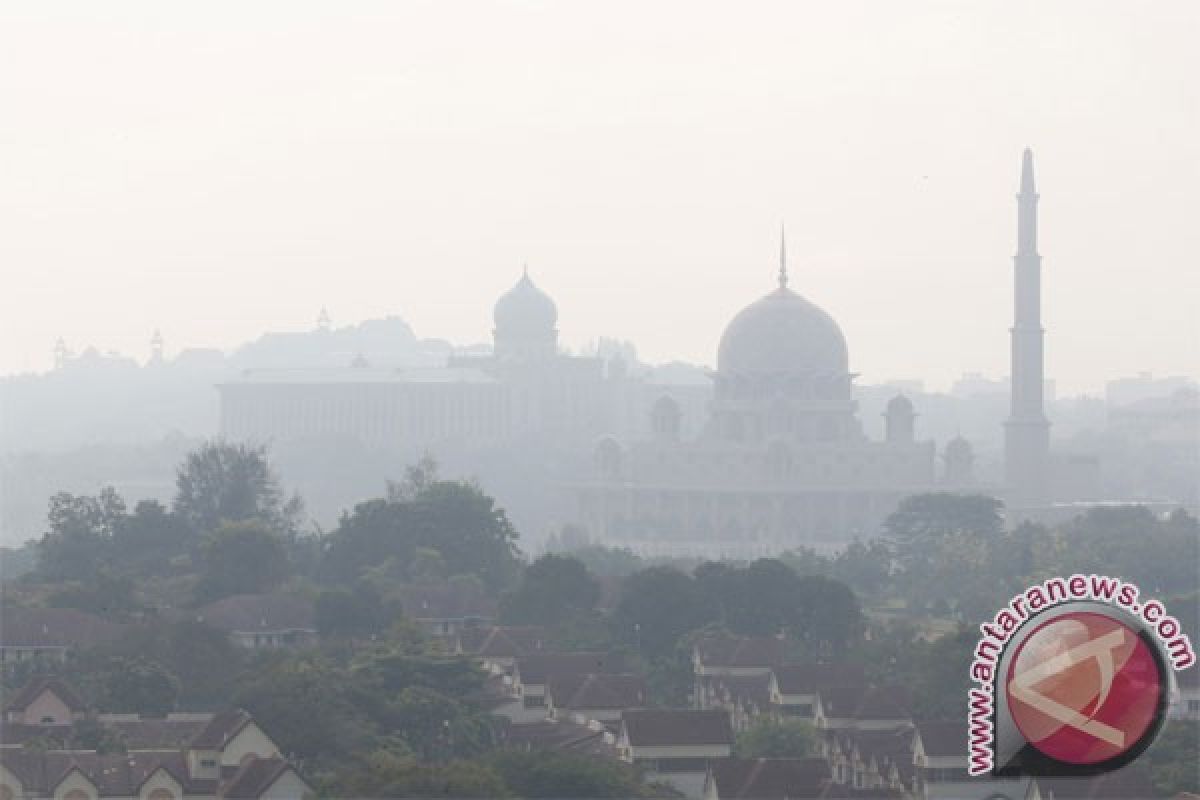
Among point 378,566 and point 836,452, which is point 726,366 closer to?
point 836,452

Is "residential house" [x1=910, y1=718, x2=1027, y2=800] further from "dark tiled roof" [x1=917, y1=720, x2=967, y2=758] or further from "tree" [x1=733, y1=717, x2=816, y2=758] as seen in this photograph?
"tree" [x1=733, y1=717, x2=816, y2=758]

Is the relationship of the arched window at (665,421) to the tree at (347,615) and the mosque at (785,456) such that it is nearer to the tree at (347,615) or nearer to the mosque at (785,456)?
the mosque at (785,456)

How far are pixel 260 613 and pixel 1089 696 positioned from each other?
1687 inches

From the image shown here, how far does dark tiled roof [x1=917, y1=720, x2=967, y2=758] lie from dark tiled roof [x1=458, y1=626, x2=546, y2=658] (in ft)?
42.8

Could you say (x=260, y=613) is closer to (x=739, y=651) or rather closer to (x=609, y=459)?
(x=739, y=651)

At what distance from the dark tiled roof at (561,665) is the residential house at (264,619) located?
496 cm

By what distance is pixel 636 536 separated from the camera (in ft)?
403

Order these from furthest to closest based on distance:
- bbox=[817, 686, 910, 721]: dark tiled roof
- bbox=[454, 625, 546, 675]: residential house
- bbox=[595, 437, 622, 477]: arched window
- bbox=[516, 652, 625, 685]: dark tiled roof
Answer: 1. bbox=[595, 437, 622, 477]: arched window
2. bbox=[454, 625, 546, 675]: residential house
3. bbox=[516, 652, 625, 685]: dark tiled roof
4. bbox=[817, 686, 910, 721]: dark tiled roof

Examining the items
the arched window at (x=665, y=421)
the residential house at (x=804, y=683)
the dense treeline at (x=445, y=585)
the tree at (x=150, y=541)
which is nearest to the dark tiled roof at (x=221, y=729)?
the dense treeline at (x=445, y=585)

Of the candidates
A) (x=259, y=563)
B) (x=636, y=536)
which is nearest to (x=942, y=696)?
(x=259, y=563)

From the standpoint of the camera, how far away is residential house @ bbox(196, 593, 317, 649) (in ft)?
207

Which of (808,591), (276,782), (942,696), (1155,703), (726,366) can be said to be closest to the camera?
(1155,703)

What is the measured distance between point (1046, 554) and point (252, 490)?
1905 cm

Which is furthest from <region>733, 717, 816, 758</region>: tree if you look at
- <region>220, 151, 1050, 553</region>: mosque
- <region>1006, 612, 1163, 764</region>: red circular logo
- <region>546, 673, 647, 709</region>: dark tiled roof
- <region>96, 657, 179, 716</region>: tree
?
<region>220, 151, 1050, 553</region>: mosque
